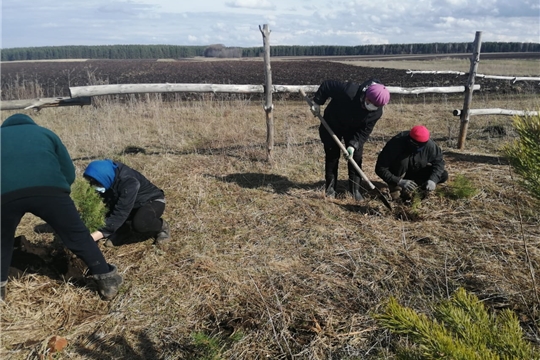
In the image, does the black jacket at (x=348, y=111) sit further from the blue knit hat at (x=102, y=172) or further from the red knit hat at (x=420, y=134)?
the blue knit hat at (x=102, y=172)

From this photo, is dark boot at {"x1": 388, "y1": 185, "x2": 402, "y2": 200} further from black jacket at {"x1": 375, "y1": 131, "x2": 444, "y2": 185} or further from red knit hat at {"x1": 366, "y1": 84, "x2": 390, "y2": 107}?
red knit hat at {"x1": 366, "y1": 84, "x2": 390, "y2": 107}

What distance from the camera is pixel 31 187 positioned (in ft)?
7.55

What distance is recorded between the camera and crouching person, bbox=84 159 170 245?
3.14 meters

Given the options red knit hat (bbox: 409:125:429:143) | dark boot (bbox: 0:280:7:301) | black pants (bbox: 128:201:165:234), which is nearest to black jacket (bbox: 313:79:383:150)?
red knit hat (bbox: 409:125:429:143)

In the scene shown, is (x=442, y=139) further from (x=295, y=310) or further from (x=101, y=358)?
(x=101, y=358)

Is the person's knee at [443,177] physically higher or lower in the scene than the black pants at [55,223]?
lower

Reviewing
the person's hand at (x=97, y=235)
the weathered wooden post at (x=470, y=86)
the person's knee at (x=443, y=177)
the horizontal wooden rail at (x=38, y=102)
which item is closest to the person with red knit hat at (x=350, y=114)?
the person's knee at (x=443, y=177)

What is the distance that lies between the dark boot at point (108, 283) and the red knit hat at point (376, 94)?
115 inches

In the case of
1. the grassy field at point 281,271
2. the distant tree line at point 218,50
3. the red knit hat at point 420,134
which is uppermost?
the distant tree line at point 218,50

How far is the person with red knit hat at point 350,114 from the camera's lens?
408 cm

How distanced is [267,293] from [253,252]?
0.70 meters

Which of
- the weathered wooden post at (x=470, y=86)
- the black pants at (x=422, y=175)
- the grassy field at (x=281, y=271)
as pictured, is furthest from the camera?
the weathered wooden post at (x=470, y=86)

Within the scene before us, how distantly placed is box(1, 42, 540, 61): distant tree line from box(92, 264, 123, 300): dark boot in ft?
241

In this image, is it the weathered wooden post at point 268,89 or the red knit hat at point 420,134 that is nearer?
the red knit hat at point 420,134
